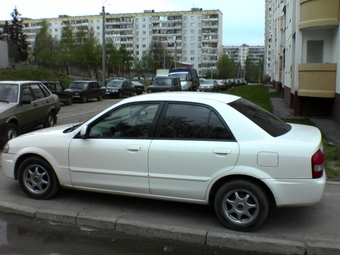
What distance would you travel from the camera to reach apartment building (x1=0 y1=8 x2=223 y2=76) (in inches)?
4734

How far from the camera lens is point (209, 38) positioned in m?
124

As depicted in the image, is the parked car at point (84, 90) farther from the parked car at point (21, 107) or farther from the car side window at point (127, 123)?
the car side window at point (127, 123)

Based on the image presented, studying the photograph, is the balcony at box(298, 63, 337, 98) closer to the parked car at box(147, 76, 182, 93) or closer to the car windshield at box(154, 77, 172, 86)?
the parked car at box(147, 76, 182, 93)

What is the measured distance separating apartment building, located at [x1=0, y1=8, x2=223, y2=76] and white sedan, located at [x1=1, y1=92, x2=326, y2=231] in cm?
11427

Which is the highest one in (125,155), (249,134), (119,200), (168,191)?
(249,134)

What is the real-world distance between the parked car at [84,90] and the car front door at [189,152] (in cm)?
2193

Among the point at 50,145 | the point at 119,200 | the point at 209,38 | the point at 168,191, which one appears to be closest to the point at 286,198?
the point at 168,191

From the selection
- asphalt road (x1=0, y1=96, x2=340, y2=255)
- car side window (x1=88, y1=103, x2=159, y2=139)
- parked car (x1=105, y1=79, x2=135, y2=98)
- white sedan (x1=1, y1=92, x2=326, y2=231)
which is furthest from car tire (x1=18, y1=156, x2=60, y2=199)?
parked car (x1=105, y1=79, x2=135, y2=98)

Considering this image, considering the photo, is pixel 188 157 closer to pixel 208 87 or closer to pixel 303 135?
pixel 303 135

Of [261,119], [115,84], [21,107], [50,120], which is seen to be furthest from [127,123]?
[115,84]

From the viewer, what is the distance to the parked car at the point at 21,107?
9.48m

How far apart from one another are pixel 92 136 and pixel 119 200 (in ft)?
3.48

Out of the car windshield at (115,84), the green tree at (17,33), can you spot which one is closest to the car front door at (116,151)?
the car windshield at (115,84)

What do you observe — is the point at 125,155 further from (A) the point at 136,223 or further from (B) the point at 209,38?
(B) the point at 209,38
